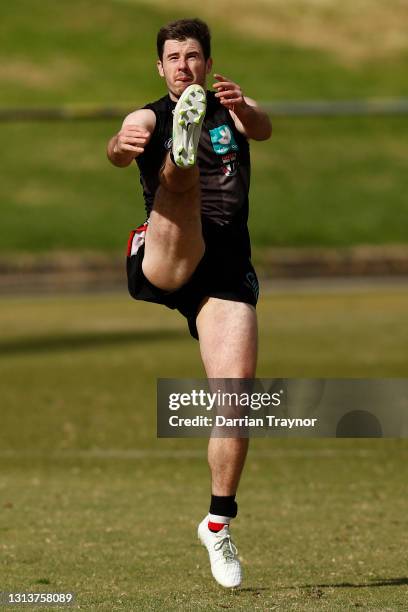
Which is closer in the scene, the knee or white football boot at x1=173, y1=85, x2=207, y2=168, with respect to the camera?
white football boot at x1=173, y1=85, x2=207, y2=168

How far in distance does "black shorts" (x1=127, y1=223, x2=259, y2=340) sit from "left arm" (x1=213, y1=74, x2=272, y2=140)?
16.9 inches

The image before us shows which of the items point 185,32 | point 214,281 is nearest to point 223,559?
point 214,281

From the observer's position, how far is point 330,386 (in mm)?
6695

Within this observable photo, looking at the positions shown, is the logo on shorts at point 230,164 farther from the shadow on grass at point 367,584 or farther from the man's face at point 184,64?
the shadow on grass at point 367,584

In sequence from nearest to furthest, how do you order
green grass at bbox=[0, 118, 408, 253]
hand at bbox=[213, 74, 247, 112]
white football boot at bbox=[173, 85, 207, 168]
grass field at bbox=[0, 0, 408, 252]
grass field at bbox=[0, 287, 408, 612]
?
white football boot at bbox=[173, 85, 207, 168] < hand at bbox=[213, 74, 247, 112] < grass field at bbox=[0, 287, 408, 612] < green grass at bbox=[0, 118, 408, 253] < grass field at bbox=[0, 0, 408, 252]

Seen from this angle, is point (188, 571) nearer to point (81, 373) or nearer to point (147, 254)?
point (147, 254)

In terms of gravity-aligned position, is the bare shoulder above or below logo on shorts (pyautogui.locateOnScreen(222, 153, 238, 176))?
above

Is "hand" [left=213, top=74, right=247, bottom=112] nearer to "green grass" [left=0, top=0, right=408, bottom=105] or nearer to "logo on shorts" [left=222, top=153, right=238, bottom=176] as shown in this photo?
"logo on shorts" [left=222, top=153, right=238, bottom=176]

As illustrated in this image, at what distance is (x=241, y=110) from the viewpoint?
5.85 meters

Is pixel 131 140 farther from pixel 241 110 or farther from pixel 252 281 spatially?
pixel 252 281

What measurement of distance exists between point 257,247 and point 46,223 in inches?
213

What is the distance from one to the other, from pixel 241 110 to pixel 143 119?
0.38 m

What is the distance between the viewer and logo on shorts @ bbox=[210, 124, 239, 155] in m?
6.03

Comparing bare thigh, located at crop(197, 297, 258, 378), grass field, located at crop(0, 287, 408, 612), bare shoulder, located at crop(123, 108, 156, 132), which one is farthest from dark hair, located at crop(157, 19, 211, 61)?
grass field, located at crop(0, 287, 408, 612)
